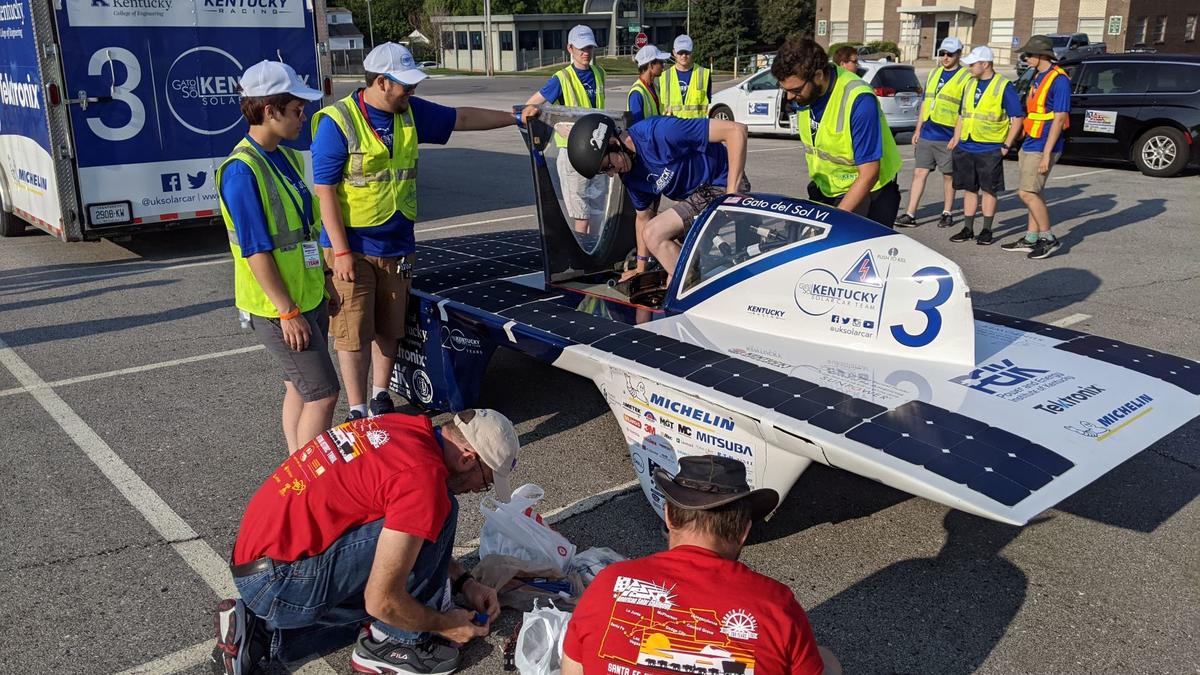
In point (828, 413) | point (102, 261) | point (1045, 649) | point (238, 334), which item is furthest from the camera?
point (102, 261)

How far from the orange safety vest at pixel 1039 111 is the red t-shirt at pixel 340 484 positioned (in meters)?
7.56

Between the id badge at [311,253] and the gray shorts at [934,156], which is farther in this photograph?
the gray shorts at [934,156]

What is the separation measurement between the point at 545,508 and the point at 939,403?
1.73 metres

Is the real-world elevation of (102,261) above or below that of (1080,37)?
below

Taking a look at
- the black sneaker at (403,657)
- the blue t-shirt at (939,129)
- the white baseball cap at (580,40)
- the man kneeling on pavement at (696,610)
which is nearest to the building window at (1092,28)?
the blue t-shirt at (939,129)

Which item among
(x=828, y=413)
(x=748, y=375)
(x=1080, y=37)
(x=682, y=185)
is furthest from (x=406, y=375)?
(x=1080, y=37)

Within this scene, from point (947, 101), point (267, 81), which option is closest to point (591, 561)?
point (267, 81)

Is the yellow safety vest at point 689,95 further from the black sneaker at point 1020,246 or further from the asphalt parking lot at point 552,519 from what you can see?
the asphalt parking lot at point 552,519

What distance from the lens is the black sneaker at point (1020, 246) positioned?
8.91 meters

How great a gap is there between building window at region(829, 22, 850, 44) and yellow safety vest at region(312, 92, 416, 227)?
56.4m

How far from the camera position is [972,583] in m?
3.60

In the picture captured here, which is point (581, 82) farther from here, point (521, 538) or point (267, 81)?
point (521, 538)

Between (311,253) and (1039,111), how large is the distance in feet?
23.4

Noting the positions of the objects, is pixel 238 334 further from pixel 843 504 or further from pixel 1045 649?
pixel 1045 649
